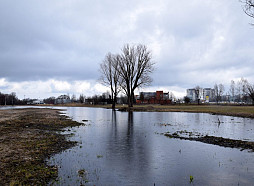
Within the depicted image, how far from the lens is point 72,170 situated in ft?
29.4

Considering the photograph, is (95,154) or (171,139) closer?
(95,154)

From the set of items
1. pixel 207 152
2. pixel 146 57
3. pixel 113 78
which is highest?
pixel 146 57

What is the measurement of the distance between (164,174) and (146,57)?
58779mm

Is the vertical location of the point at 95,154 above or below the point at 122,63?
below

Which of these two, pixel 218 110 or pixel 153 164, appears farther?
pixel 218 110

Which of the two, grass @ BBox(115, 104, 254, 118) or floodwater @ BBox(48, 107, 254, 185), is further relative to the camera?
grass @ BBox(115, 104, 254, 118)

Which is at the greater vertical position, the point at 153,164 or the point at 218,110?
the point at 218,110

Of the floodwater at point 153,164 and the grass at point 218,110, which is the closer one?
the floodwater at point 153,164

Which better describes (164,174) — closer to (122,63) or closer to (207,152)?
(207,152)

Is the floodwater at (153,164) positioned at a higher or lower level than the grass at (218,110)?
lower

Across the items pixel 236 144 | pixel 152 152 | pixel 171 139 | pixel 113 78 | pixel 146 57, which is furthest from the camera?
pixel 113 78

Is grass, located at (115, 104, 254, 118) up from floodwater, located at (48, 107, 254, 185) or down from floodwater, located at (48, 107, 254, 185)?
up

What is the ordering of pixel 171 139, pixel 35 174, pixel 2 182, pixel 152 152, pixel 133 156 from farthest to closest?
pixel 171 139 → pixel 152 152 → pixel 133 156 → pixel 35 174 → pixel 2 182

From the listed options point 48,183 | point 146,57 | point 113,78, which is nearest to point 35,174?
point 48,183
